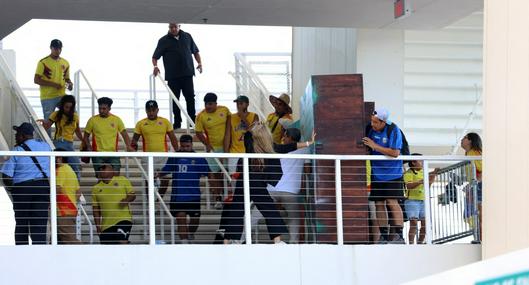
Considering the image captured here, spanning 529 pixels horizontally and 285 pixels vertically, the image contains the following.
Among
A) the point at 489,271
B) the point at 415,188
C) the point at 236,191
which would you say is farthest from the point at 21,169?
the point at 489,271

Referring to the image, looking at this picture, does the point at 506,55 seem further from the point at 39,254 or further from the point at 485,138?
the point at 39,254

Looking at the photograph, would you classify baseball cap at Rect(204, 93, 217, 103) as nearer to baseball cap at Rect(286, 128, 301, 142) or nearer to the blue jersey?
the blue jersey

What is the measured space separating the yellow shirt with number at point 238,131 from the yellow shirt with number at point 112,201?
219 cm

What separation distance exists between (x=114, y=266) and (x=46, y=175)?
1209mm

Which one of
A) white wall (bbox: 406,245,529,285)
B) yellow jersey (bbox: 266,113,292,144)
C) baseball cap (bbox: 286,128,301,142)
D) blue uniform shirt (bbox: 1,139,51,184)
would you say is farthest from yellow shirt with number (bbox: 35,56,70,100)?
white wall (bbox: 406,245,529,285)

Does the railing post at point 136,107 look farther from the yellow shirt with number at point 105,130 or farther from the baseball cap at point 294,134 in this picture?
the baseball cap at point 294,134

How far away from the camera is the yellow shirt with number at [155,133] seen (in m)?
12.7

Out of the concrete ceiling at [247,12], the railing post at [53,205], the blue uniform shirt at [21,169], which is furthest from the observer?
the concrete ceiling at [247,12]

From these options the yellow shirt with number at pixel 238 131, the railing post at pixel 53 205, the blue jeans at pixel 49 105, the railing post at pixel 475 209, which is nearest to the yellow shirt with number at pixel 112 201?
the railing post at pixel 53 205

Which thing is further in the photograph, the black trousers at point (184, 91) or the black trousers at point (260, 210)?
the black trousers at point (184, 91)

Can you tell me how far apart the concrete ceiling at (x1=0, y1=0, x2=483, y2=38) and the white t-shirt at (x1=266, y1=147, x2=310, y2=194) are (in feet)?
9.72

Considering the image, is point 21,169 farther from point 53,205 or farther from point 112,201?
point 112,201

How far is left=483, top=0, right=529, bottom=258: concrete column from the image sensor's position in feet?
29.3

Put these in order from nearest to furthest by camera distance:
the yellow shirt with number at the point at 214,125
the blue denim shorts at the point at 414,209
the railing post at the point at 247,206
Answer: the railing post at the point at 247,206
the blue denim shorts at the point at 414,209
the yellow shirt with number at the point at 214,125
